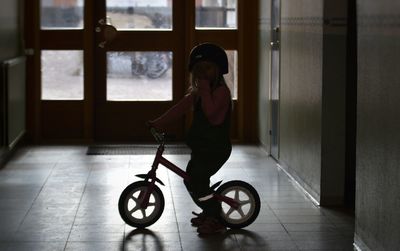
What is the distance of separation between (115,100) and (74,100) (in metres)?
0.45

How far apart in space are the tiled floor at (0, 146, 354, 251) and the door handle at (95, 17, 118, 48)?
5.64 ft

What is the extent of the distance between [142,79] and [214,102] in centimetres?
443

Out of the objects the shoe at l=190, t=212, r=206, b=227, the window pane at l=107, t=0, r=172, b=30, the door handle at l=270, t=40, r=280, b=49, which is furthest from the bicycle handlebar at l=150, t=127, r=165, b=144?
the window pane at l=107, t=0, r=172, b=30

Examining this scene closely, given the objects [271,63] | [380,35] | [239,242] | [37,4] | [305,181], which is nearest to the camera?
[380,35]

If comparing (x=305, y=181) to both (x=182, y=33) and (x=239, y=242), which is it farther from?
(x=182, y=33)

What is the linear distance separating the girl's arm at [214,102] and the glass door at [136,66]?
4268 mm

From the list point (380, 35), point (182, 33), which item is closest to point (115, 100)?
point (182, 33)

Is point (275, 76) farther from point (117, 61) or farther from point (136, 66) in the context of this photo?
point (117, 61)

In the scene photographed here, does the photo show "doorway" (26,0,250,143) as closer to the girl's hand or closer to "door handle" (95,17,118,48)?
"door handle" (95,17,118,48)

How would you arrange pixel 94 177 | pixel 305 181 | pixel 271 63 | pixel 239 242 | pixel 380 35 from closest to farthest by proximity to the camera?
pixel 380 35
pixel 239 242
pixel 305 181
pixel 94 177
pixel 271 63

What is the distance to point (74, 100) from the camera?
959 centimetres

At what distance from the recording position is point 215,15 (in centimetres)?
968

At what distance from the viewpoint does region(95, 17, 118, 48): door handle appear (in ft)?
31.1

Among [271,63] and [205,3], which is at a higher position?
[205,3]
